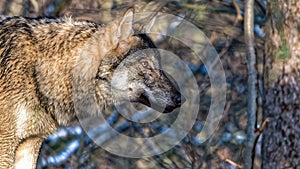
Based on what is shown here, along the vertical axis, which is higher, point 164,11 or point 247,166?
point 247,166

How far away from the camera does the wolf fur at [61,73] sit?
793 centimetres

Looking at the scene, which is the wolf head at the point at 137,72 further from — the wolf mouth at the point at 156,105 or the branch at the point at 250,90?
the branch at the point at 250,90

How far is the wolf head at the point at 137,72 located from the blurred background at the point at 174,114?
2.65 metres

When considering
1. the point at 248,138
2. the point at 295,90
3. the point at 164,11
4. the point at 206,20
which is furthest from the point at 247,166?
the point at 206,20

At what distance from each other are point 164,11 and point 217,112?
159 centimetres

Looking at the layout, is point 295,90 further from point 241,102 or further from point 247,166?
point 241,102

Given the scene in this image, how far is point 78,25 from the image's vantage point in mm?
8359

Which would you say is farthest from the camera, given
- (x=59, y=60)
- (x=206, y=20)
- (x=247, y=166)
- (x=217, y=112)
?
(x=206, y=20)

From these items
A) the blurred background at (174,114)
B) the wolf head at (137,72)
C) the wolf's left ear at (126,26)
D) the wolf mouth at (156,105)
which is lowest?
the blurred background at (174,114)

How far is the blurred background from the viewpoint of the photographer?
11.7m

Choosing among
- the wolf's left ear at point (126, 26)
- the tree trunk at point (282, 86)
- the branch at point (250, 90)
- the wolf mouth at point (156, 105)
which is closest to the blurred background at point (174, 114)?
the tree trunk at point (282, 86)

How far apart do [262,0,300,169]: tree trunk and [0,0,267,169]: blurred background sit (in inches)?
92.0

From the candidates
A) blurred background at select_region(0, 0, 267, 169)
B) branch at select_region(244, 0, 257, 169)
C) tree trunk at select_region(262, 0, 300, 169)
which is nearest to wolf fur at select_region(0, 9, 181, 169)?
tree trunk at select_region(262, 0, 300, 169)

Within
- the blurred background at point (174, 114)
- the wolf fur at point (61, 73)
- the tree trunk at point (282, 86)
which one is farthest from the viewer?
the blurred background at point (174, 114)
